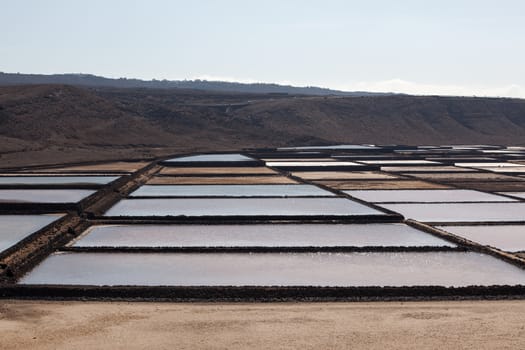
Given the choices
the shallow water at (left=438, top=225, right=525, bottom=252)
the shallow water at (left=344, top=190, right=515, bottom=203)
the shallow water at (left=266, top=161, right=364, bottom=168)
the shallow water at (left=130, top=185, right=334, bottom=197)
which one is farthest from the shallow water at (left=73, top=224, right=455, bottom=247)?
the shallow water at (left=266, top=161, right=364, bottom=168)

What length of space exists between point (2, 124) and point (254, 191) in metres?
39.3

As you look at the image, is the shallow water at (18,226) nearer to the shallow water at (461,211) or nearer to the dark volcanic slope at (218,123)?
the shallow water at (461,211)

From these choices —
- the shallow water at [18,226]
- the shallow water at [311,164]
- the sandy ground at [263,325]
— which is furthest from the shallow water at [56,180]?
the sandy ground at [263,325]

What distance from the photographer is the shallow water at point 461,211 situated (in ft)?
74.0

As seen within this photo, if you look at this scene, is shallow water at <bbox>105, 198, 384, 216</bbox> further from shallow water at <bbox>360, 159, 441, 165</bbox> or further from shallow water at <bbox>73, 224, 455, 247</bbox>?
shallow water at <bbox>360, 159, 441, 165</bbox>

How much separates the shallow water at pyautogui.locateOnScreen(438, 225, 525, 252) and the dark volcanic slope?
97.7 feet

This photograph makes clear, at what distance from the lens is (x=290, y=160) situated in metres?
47.4

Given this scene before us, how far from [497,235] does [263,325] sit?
10.4m

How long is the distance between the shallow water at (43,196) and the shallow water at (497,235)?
13.2m

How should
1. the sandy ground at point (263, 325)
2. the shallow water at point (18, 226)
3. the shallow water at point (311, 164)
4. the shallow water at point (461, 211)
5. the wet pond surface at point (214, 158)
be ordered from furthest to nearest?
the wet pond surface at point (214, 158), the shallow water at point (311, 164), the shallow water at point (461, 211), the shallow water at point (18, 226), the sandy ground at point (263, 325)

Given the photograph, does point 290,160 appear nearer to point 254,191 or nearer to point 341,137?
point 254,191

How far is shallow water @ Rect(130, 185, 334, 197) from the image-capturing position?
28062mm

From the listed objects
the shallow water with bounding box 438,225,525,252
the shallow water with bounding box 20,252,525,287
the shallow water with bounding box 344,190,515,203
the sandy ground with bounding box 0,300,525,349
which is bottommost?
the sandy ground with bounding box 0,300,525,349

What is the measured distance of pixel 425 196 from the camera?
92.4 feet
